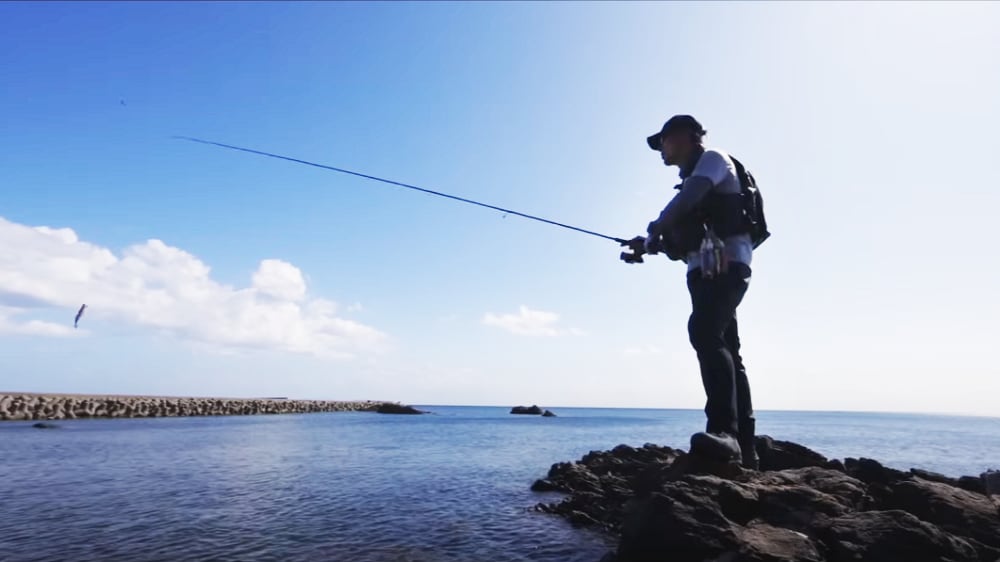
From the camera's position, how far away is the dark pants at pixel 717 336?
500cm

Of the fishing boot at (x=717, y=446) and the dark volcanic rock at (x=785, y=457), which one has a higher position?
the fishing boot at (x=717, y=446)

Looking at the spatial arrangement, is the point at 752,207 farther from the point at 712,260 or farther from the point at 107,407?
the point at 107,407

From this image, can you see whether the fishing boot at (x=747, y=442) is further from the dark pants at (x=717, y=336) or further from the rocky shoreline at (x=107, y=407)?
the rocky shoreline at (x=107, y=407)

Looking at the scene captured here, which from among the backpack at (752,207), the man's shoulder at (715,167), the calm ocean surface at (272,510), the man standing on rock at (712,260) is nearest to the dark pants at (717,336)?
the man standing on rock at (712,260)

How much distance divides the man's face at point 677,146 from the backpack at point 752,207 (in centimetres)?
49

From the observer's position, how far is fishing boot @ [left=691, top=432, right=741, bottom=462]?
5.02 meters

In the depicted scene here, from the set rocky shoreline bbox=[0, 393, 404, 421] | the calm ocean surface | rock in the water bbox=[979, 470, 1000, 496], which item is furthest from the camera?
rocky shoreline bbox=[0, 393, 404, 421]

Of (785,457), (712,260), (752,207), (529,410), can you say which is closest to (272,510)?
(712,260)

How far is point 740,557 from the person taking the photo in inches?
157

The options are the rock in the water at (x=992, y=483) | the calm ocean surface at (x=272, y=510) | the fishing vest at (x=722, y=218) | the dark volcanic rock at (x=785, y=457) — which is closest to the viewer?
the fishing vest at (x=722, y=218)

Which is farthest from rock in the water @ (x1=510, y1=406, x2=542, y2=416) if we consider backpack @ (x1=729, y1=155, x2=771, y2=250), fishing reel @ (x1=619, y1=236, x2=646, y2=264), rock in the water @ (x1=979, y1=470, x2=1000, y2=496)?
backpack @ (x1=729, y1=155, x2=771, y2=250)

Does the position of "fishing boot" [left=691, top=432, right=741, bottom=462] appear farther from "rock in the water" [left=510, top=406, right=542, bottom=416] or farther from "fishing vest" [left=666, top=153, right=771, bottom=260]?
"rock in the water" [left=510, top=406, right=542, bottom=416]

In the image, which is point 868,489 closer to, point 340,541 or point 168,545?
point 340,541

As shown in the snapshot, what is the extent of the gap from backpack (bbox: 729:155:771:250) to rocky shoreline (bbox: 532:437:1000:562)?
2537 millimetres
